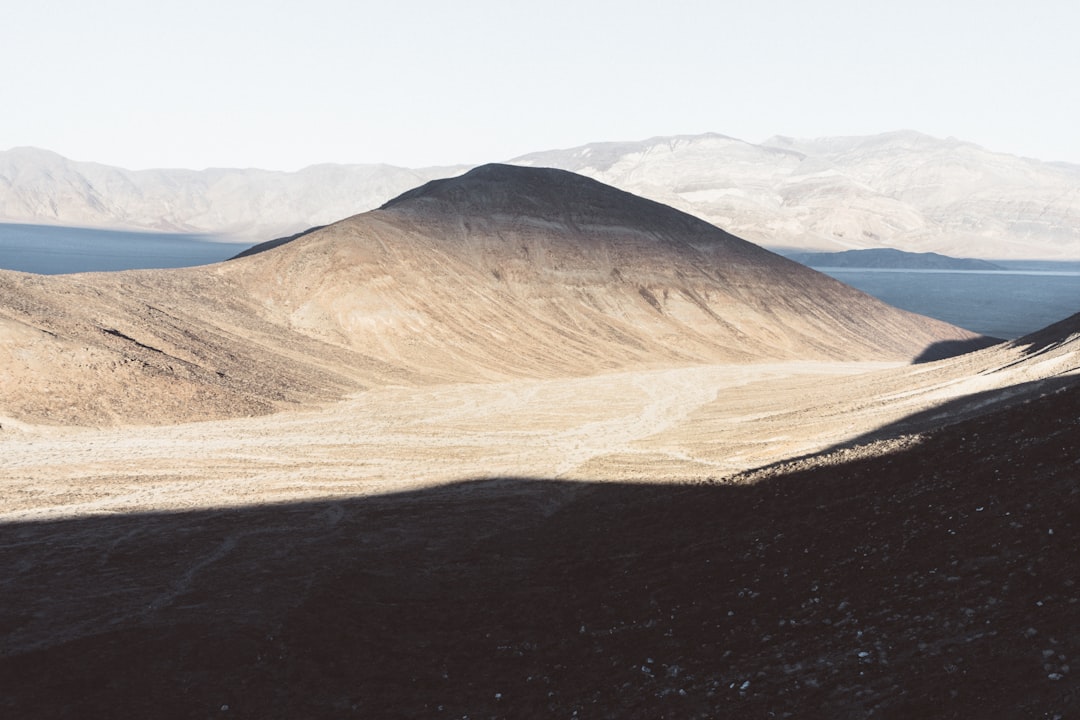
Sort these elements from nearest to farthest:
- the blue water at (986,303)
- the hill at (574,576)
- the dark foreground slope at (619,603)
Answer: the dark foreground slope at (619,603) < the hill at (574,576) < the blue water at (986,303)

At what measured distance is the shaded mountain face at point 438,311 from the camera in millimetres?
42531

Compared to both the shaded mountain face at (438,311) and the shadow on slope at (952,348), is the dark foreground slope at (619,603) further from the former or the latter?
the shadow on slope at (952,348)

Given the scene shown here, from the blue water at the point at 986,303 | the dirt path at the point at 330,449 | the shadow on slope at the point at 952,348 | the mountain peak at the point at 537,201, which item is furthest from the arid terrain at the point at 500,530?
the blue water at the point at 986,303

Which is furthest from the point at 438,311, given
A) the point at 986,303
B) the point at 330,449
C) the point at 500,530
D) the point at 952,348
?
the point at 986,303

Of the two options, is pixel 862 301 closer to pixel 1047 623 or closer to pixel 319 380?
pixel 319 380

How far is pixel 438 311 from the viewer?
6931 cm

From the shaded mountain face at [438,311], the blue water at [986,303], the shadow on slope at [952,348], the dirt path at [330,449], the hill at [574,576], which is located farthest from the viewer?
the blue water at [986,303]

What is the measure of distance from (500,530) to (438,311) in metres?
46.1

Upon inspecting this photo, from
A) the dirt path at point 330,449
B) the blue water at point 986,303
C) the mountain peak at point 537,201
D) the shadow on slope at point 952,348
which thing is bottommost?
the dirt path at point 330,449

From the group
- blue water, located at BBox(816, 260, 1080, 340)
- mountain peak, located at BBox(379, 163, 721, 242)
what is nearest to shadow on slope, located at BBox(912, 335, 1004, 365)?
blue water, located at BBox(816, 260, 1080, 340)

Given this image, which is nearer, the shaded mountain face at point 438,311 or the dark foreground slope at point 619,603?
the dark foreground slope at point 619,603

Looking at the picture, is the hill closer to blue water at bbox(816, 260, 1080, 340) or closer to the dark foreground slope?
the dark foreground slope

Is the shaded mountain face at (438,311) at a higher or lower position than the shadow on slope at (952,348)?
higher

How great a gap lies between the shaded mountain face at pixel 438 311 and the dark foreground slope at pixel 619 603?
19582 millimetres
